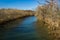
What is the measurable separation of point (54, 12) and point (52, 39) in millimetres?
Answer: 5556

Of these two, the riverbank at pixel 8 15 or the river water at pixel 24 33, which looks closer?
the river water at pixel 24 33

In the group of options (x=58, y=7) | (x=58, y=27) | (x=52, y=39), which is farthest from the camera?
(x=58, y=7)

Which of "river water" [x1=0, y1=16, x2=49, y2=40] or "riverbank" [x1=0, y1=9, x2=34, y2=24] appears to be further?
"riverbank" [x1=0, y1=9, x2=34, y2=24]

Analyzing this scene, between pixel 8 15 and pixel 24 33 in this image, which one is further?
pixel 8 15

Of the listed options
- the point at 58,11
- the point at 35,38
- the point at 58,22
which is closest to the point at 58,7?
the point at 58,11

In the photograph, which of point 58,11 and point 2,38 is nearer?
point 2,38

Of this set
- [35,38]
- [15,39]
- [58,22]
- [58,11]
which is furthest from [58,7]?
[15,39]

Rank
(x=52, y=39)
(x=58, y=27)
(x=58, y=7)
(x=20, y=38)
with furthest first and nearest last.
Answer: (x=58, y=7) < (x=58, y=27) < (x=20, y=38) < (x=52, y=39)

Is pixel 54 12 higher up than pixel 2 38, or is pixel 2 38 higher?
pixel 54 12

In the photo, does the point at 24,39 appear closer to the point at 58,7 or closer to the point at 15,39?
the point at 15,39

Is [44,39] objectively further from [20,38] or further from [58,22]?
[58,22]

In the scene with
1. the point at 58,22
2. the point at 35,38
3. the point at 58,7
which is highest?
the point at 58,7

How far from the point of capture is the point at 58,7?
17297 mm

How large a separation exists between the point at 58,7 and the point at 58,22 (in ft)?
6.14
